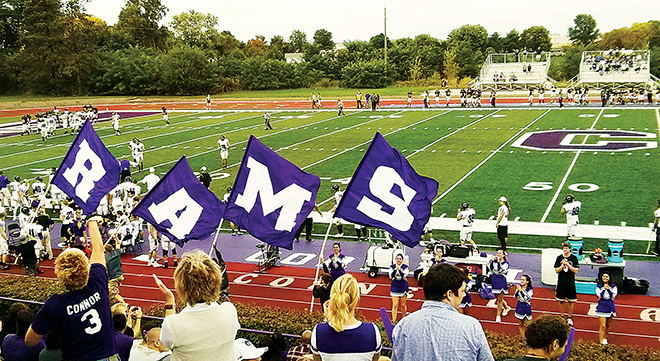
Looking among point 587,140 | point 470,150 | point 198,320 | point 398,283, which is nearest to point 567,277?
point 398,283

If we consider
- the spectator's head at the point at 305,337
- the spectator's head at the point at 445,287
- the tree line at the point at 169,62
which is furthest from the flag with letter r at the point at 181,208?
the tree line at the point at 169,62

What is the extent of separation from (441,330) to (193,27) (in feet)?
288

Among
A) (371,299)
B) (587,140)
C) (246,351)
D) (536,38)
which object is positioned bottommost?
Result: (371,299)

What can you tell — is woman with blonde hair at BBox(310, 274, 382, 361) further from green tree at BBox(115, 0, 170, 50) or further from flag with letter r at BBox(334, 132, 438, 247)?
green tree at BBox(115, 0, 170, 50)

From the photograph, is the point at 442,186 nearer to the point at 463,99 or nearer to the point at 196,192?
the point at 196,192

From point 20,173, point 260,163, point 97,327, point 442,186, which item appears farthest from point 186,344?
point 20,173

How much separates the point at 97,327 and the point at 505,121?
32.9m

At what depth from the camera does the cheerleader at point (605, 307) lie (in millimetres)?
9344

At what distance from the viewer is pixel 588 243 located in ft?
46.4

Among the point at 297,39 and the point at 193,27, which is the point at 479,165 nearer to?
the point at 193,27

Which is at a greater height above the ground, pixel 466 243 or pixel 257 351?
pixel 257 351

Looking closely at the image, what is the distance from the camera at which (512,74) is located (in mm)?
55031

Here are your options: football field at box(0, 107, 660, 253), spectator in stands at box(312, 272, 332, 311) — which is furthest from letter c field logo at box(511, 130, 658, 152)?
spectator in stands at box(312, 272, 332, 311)

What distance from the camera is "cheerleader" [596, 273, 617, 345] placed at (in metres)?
9.34
